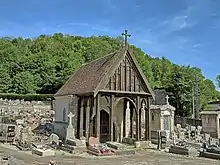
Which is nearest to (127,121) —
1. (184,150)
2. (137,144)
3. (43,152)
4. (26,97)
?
(137,144)

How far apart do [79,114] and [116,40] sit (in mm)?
84243

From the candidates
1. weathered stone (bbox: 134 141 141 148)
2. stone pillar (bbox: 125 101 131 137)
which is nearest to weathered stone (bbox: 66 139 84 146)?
weathered stone (bbox: 134 141 141 148)

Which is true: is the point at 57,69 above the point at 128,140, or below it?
above

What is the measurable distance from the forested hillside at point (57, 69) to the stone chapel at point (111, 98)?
31.9 m

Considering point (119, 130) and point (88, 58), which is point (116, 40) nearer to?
point (88, 58)

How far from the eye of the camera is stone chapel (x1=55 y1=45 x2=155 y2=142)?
928 inches

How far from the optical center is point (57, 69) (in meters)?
78.0

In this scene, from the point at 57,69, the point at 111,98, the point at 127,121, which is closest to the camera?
the point at 111,98

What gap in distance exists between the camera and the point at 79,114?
26.0m

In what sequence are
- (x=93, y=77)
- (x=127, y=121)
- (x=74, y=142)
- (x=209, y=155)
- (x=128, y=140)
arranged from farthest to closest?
(x=127, y=121) → (x=128, y=140) → (x=93, y=77) → (x=74, y=142) → (x=209, y=155)

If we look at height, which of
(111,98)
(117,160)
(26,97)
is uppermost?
(26,97)

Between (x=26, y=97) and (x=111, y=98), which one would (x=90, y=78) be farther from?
(x=26, y=97)

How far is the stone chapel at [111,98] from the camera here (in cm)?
2356

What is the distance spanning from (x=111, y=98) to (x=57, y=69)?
56242 millimetres
